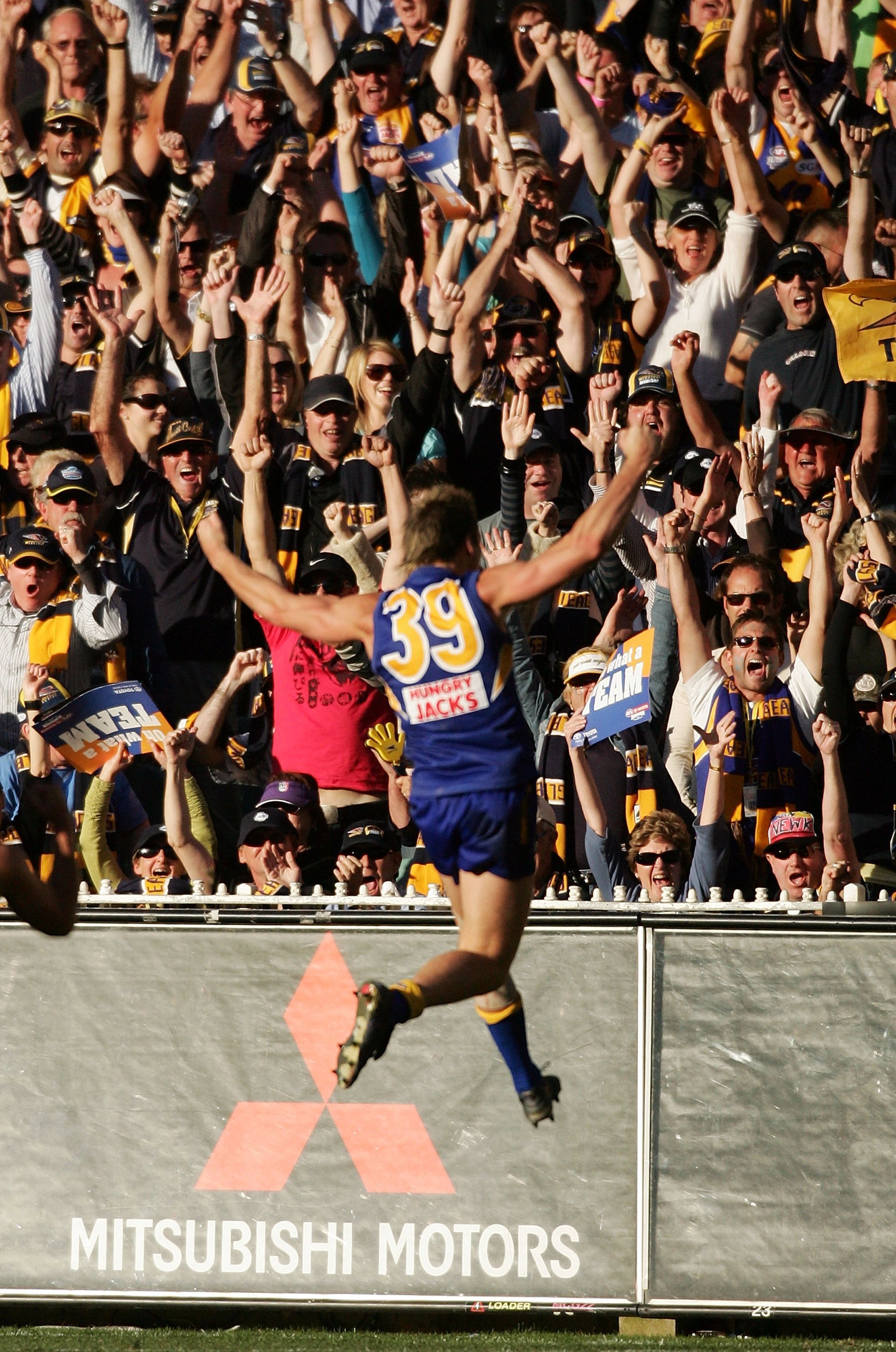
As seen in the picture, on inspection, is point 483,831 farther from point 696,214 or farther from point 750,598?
point 696,214

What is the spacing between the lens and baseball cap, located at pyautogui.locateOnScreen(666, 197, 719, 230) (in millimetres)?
10055

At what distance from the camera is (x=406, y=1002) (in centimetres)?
475

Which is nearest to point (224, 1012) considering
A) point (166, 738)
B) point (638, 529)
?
point (166, 738)

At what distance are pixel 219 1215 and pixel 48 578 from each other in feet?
12.1

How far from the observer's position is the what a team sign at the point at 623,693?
5.82 m

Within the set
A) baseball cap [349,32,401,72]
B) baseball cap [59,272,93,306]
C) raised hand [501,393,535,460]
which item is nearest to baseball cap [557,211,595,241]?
baseball cap [349,32,401,72]

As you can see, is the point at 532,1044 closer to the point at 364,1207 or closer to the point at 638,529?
the point at 364,1207

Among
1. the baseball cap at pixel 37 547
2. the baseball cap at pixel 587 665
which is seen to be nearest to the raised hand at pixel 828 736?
the baseball cap at pixel 587 665

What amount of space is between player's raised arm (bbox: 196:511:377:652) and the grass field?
2.69m

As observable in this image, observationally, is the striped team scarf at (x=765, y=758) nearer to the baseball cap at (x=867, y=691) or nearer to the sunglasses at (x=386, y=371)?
the baseball cap at (x=867, y=691)

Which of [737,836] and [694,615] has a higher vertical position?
[694,615]

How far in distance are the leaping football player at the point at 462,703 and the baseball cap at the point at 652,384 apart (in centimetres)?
432

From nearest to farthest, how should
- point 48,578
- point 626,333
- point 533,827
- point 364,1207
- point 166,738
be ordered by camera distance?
point 533,827, point 364,1207, point 166,738, point 48,578, point 626,333

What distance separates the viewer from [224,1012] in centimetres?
701
